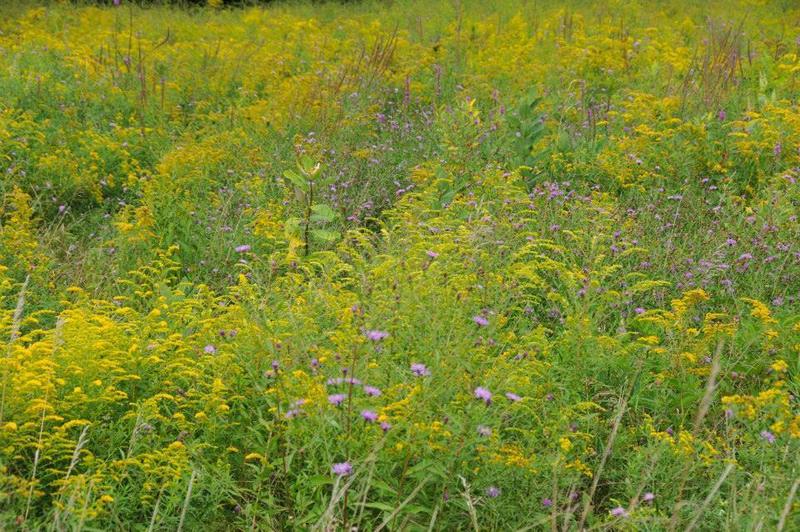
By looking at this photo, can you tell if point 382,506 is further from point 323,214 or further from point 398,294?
point 323,214

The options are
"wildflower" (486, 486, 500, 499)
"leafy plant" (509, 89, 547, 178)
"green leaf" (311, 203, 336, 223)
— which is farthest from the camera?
"leafy plant" (509, 89, 547, 178)

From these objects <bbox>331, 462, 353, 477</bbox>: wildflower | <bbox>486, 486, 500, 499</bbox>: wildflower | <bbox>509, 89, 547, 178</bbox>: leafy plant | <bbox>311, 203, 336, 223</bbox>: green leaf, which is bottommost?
<bbox>486, 486, 500, 499</bbox>: wildflower

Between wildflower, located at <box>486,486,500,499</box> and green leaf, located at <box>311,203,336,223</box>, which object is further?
green leaf, located at <box>311,203,336,223</box>

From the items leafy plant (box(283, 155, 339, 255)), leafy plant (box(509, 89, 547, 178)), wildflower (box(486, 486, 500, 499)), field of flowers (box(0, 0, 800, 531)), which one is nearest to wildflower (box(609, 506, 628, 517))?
field of flowers (box(0, 0, 800, 531))

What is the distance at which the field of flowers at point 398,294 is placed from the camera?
2.45 meters

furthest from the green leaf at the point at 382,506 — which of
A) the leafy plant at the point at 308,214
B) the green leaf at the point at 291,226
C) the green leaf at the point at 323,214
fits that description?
the green leaf at the point at 323,214

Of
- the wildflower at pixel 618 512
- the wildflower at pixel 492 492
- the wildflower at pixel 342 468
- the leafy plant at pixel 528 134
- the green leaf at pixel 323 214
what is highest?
the leafy plant at pixel 528 134

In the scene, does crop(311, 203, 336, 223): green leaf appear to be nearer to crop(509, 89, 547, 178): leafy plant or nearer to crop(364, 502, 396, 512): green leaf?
crop(509, 89, 547, 178): leafy plant

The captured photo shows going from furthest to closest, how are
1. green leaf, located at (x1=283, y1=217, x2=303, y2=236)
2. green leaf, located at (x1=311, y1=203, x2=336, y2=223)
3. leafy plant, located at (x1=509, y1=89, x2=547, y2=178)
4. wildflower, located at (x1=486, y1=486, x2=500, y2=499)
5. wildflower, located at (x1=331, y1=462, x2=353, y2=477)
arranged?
leafy plant, located at (x1=509, y1=89, x2=547, y2=178), green leaf, located at (x1=311, y1=203, x2=336, y2=223), green leaf, located at (x1=283, y1=217, x2=303, y2=236), wildflower, located at (x1=486, y1=486, x2=500, y2=499), wildflower, located at (x1=331, y1=462, x2=353, y2=477)

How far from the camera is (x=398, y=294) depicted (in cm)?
294

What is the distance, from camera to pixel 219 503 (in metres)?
2.61

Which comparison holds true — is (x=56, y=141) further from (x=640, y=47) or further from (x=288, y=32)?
(x=640, y=47)

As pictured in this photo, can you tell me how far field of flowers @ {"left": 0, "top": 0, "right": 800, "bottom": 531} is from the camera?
2.45 meters

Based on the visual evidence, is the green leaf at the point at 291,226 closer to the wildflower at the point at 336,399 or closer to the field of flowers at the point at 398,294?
the field of flowers at the point at 398,294
